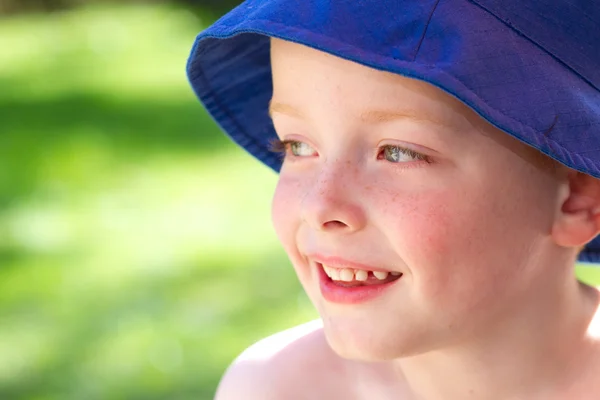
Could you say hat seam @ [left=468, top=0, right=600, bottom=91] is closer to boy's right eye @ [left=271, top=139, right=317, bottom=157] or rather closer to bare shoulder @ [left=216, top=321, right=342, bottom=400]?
boy's right eye @ [left=271, top=139, right=317, bottom=157]

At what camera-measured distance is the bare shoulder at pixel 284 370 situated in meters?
1.87

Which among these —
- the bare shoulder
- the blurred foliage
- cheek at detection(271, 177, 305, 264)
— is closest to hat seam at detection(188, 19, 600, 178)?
cheek at detection(271, 177, 305, 264)

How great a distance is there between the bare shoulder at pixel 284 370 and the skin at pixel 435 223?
246 millimetres

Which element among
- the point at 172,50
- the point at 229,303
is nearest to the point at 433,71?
the point at 229,303

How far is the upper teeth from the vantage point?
5.05 ft

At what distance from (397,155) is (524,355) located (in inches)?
16.5

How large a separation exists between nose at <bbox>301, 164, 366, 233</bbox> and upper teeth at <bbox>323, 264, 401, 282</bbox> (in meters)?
0.08

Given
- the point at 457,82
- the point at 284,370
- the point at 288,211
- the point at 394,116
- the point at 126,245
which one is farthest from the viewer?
the point at 126,245

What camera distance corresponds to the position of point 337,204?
4.88ft

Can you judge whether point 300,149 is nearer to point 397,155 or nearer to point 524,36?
point 397,155

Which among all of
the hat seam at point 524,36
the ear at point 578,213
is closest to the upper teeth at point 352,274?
the ear at point 578,213

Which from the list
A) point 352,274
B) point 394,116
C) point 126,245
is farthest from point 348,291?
point 126,245

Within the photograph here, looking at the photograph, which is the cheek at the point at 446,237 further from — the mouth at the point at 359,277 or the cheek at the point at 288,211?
the cheek at the point at 288,211

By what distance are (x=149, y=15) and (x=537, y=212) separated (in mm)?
7096
